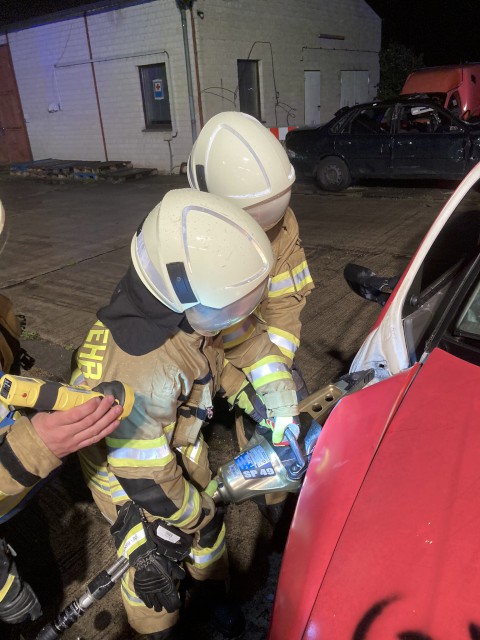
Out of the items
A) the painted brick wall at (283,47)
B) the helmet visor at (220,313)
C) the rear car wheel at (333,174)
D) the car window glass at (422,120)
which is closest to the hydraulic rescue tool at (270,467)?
the helmet visor at (220,313)

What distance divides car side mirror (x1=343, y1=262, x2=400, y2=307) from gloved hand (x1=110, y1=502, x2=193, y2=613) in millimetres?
1515

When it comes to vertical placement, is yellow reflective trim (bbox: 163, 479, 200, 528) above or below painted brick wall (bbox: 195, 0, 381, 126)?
Result: below

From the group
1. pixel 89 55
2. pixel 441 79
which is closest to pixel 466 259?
pixel 441 79

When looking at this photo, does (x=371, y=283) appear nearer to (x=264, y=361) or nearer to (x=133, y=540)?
(x=264, y=361)

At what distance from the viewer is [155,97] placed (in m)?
13.8

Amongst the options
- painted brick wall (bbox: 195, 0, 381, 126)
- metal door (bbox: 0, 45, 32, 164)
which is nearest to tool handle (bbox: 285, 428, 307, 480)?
painted brick wall (bbox: 195, 0, 381, 126)

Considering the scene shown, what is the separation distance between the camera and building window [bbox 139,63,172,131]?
44.0ft

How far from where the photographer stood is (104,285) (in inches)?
231

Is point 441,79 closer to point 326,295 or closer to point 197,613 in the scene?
point 326,295

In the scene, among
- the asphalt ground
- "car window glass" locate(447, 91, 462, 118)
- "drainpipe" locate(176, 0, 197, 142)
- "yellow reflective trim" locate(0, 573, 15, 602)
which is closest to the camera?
"yellow reflective trim" locate(0, 573, 15, 602)

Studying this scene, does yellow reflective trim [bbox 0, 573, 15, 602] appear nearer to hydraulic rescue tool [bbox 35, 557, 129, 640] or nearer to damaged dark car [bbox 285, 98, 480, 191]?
hydraulic rescue tool [bbox 35, 557, 129, 640]

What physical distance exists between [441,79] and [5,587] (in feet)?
40.6

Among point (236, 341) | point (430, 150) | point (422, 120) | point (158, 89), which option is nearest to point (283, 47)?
point (158, 89)

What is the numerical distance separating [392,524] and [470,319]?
96 centimetres
